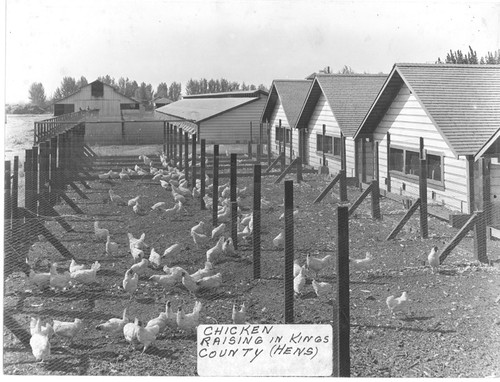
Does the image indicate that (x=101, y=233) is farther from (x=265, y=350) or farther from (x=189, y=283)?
(x=265, y=350)

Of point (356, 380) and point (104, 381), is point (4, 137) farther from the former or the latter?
point (356, 380)

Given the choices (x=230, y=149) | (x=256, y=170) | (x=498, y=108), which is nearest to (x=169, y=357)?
(x=256, y=170)

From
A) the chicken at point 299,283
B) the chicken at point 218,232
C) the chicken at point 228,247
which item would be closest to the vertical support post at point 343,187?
the chicken at point 218,232

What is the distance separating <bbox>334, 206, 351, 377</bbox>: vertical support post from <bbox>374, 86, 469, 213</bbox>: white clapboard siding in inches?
277

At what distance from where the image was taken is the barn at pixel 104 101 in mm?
24131

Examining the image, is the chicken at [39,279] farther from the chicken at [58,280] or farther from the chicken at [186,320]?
the chicken at [186,320]

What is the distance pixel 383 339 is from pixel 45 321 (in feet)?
12.2

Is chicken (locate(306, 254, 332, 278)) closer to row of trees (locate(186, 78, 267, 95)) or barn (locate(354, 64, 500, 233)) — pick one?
barn (locate(354, 64, 500, 233))

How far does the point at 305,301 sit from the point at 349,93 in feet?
38.3

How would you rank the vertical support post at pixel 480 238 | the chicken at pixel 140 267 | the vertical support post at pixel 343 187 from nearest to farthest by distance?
the chicken at pixel 140 267, the vertical support post at pixel 480 238, the vertical support post at pixel 343 187

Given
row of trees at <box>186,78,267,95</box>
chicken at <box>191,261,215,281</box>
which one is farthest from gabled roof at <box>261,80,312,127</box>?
chicken at <box>191,261,215,281</box>

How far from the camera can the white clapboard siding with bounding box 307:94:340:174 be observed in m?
18.0

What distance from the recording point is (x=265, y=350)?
509 cm

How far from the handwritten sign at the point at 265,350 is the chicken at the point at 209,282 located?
80.8 inches
